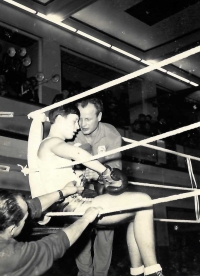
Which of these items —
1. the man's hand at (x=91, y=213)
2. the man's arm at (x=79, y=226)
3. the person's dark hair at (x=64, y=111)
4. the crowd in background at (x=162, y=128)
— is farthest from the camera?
the crowd in background at (x=162, y=128)

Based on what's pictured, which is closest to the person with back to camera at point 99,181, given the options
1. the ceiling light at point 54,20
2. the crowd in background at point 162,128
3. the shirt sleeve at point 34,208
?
the shirt sleeve at point 34,208

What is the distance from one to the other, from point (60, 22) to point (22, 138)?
2699 millimetres

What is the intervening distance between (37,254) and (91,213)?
309 mm

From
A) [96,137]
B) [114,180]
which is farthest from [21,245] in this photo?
[96,137]

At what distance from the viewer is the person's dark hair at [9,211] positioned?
1.19 metres

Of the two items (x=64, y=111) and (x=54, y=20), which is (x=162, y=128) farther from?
(x=64, y=111)

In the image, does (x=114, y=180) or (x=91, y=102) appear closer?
(x=114, y=180)

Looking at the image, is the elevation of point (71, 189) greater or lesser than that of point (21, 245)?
greater

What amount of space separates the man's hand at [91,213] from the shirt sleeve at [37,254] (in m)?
0.16

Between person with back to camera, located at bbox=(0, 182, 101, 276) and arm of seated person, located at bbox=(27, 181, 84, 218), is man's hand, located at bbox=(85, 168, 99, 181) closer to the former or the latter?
arm of seated person, located at bbox=(27, 181, 84, 218)

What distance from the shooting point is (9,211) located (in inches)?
47.1

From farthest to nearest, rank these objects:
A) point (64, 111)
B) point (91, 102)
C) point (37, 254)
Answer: point (91, 102)
point (64, 111)
point (37, 254)

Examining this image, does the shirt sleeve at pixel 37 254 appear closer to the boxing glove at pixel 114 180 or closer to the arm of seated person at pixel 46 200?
the arm of seated person at pixel 46 200

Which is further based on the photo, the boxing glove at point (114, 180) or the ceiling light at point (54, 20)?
the ceiling light at point (54, 20)
